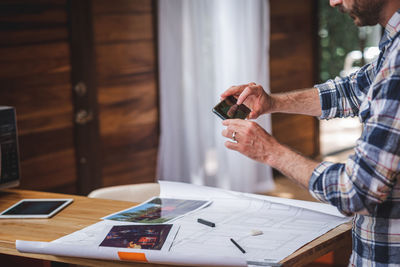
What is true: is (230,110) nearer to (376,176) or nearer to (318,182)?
(318,182)

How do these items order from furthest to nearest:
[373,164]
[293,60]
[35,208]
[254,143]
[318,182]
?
1. [293,60]
2. [35,208]
3. [254,143]
4. [318,182]
5. [373,164]

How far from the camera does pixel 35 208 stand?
2035 millimetres

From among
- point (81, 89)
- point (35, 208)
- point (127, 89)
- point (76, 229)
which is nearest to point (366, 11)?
point (76, 229)

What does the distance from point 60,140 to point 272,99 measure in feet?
6.92

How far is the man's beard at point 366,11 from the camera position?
137cm

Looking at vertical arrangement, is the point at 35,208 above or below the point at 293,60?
below

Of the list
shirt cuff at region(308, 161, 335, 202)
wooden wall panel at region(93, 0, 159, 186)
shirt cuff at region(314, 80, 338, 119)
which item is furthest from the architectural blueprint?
wooden wall panel at region(93, 0, 159, 186)

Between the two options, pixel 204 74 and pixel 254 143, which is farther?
pixel 204 74

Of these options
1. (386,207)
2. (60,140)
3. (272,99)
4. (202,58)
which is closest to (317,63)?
(202,58)

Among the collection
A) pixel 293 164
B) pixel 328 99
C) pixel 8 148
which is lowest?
pixel 8 148

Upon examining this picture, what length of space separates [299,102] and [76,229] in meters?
0.80

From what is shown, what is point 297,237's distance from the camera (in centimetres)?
163

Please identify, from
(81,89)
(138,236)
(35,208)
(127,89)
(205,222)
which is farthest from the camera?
(127,89)

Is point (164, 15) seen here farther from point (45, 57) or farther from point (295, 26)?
point (295, 26)
